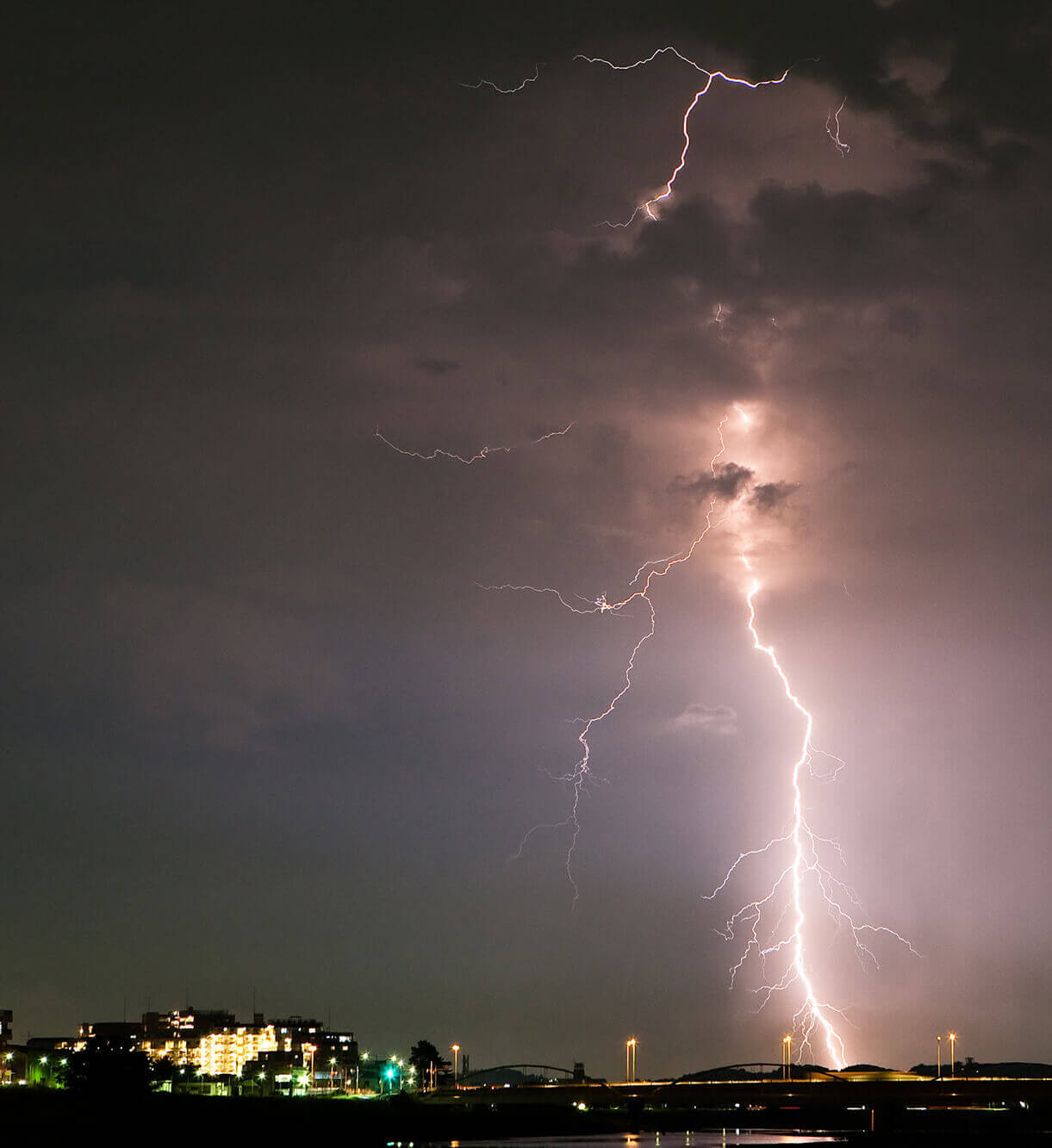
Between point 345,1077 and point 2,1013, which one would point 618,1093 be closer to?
point 345,1077

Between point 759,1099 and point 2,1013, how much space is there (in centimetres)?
10554

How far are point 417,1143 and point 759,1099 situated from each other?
32770 millimetres

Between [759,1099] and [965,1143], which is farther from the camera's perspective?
[759,1099]

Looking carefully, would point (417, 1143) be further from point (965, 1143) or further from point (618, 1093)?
point (618, 1093)

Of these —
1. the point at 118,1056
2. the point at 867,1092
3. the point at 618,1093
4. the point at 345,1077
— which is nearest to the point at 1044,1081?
the point at 867,1092

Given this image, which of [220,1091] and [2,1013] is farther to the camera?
[2,1013]

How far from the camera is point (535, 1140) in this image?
9075 centimetres

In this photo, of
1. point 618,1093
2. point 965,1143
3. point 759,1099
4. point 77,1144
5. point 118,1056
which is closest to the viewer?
point 77,1144

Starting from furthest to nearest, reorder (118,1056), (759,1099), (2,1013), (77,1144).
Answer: (2,1013)
(759,1099)
(118,1056)
(77,1144)

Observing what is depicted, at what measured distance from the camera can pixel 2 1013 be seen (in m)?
172

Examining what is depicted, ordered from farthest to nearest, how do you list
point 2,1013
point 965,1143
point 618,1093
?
Result: point 2,1013 < point 618,1093 < point 965,1143

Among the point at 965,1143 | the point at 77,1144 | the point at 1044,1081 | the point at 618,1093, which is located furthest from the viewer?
the point at 618,1093

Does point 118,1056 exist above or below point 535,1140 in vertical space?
above

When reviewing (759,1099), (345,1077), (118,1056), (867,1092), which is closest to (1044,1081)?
(867,1092)
